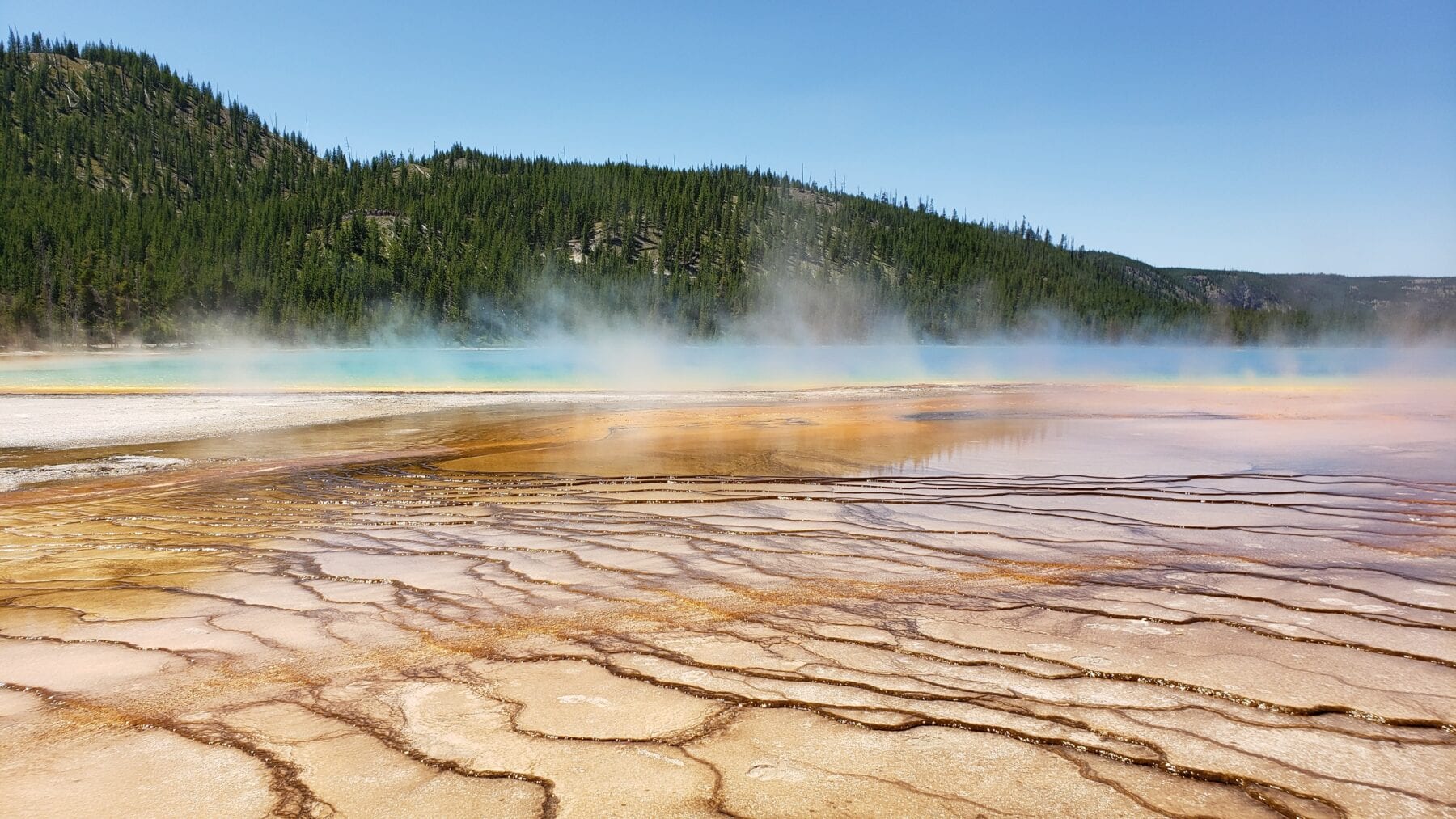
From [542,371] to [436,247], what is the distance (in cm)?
5160

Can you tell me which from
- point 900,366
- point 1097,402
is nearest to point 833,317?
point 900,366

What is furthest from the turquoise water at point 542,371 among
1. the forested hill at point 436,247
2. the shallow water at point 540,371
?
the forested hill at point 436,247

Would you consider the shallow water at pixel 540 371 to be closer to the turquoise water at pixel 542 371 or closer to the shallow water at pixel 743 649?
the turquoise water at pixel 542 371

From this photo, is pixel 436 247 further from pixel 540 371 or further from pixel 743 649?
pixel 743 649

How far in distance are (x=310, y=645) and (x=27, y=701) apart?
3.20 ft

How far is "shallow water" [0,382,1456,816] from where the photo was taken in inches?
102

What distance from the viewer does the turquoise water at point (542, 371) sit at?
3241cm

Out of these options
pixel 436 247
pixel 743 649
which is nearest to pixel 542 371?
pixel 743 649

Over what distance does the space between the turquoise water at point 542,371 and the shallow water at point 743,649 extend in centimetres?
2140

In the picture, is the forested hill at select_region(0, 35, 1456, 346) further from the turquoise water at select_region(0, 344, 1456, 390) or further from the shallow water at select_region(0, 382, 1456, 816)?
the shallow water at select_region(0, 382, 1456, 816)

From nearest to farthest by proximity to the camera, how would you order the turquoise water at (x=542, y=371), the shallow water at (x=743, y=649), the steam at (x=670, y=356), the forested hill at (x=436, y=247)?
the shallow water at (x=743, y=649) → the turquoise water at (x=542, y=371) → the steam at (x=670, y=356) → the forested hill at (x=436, y=247)

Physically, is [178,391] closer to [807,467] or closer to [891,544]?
[807,467]

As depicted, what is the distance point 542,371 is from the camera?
4303cm

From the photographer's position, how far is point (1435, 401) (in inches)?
777
